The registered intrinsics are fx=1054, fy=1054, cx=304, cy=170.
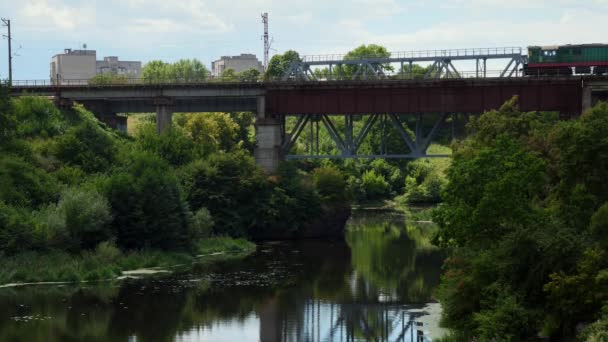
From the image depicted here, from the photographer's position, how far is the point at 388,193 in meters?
152

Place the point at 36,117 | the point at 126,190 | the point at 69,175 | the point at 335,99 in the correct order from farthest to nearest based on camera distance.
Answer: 1. the point at 335,99
2. the point at 36,117
3. the point at 69,175
4. the point at 126,190

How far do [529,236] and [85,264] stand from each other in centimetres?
3565

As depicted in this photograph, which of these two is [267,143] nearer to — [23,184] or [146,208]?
[146,208]

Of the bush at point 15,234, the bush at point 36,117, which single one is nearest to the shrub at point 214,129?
the bush at point 36,117

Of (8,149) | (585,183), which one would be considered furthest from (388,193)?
(585,183)

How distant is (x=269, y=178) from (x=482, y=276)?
168 feet

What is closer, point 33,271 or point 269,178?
point 33,271

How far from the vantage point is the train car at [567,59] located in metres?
101

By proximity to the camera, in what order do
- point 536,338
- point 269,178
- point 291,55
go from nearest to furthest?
point 536,338 < point 269,178 < point 291,55

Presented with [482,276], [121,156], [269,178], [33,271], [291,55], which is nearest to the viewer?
[482,276]

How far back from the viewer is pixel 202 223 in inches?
3455

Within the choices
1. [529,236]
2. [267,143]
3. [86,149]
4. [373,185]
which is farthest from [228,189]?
[373,185]

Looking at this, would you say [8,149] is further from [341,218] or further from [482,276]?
[482,276]

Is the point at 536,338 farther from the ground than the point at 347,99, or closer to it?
closer to it
